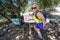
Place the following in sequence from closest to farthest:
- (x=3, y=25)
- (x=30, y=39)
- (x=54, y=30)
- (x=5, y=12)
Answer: (x=30, y=39)
(x=5, y=12)
(x=54, y=30)
(x=3, y=25)

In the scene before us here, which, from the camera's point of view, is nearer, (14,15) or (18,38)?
(18,38)

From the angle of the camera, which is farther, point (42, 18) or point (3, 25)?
point (3, 25)

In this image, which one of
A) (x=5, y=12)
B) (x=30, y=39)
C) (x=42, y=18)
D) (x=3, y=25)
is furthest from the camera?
(x=3, y=25)

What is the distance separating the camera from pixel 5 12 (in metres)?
6.03

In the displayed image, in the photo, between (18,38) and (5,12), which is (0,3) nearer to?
(5,12)

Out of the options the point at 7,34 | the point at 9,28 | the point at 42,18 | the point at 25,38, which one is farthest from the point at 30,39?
the point at 42,18

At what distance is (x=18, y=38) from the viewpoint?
18.9ft

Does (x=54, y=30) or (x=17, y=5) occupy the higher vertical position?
(x=17, y=5)

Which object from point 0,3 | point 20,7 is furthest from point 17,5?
point 0,3

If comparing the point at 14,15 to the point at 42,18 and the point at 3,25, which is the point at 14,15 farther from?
the point at 42,18

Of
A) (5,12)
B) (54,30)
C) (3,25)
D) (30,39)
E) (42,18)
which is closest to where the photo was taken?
(42,18)

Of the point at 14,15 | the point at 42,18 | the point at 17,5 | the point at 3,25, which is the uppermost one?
the point at 42,18

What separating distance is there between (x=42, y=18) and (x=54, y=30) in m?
2.77

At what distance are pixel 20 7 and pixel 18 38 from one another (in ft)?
3.45
